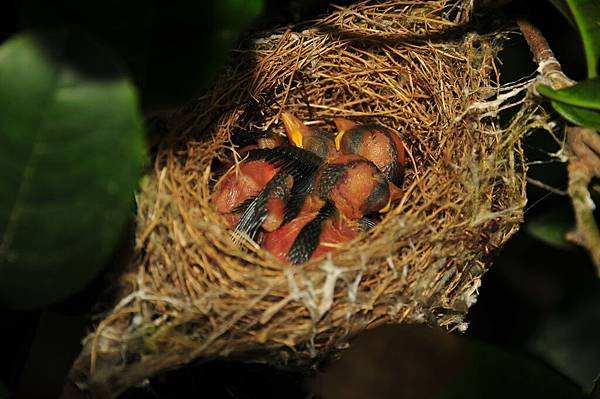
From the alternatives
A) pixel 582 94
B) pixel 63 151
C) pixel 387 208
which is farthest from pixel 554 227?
pixel 63 151

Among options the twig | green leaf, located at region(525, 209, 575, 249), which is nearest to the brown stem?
the twig

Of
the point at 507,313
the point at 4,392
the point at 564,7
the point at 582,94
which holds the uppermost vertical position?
the point at 564,7

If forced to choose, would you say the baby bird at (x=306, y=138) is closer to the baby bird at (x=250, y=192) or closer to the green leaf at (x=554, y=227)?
the baby bird at (x=250, y=192)

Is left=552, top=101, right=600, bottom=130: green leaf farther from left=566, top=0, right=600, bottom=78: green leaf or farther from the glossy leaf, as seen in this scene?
the glossy leaf

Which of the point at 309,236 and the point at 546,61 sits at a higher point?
the point at 546,61

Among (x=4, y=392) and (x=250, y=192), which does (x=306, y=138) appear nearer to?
(x=250, y=192)

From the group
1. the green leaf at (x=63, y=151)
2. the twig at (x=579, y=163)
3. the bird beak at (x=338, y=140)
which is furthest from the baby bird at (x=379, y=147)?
the green leaf at (x=63, y=151)

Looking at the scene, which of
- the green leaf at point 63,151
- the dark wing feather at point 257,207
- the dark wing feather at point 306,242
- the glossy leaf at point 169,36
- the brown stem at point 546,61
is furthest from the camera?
the dark wing feather at point 257,207
